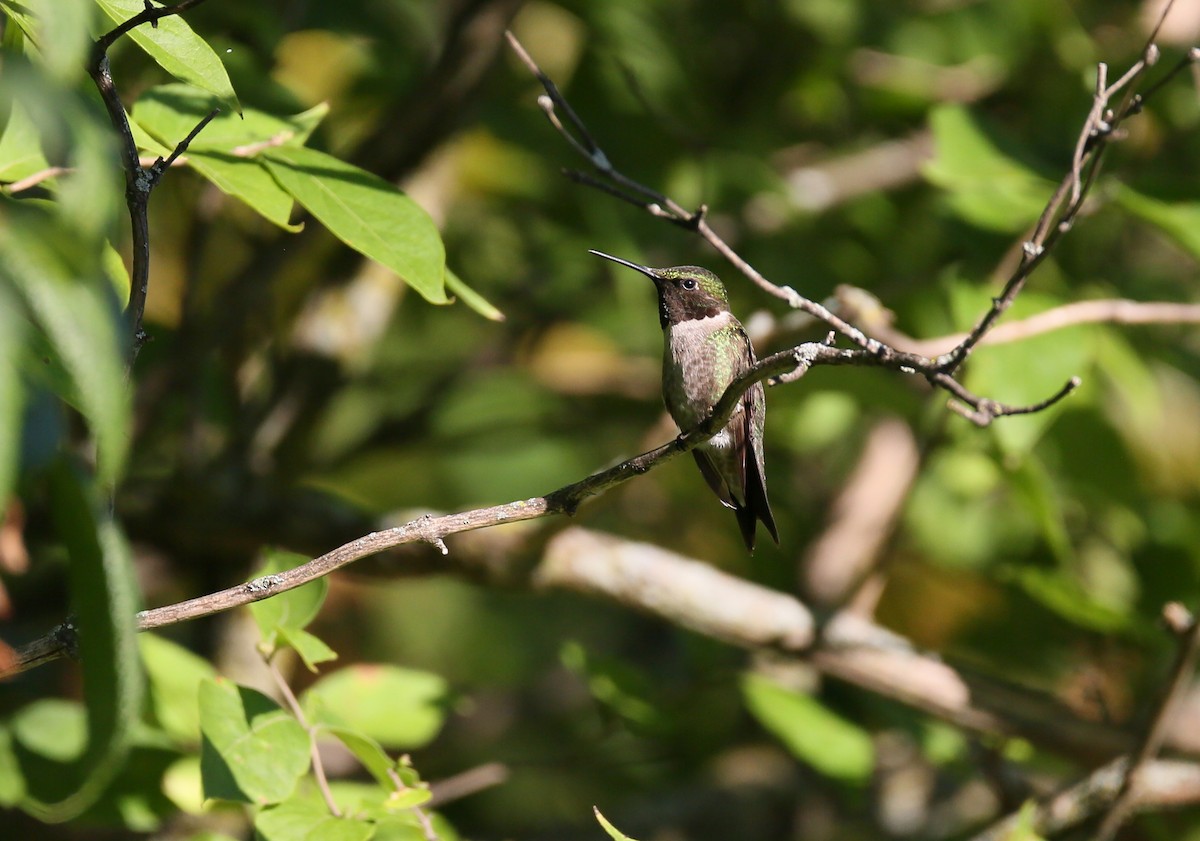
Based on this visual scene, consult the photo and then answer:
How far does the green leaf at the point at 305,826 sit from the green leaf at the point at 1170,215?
2.24m

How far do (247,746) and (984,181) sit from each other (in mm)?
2129

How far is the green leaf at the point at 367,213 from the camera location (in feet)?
5.75

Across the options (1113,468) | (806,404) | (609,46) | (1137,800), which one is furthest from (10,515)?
(1113,468)

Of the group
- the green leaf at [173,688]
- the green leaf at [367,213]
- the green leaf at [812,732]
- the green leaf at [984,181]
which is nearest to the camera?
the green leaf at [367,213]

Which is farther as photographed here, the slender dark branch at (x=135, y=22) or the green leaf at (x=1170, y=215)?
the green leaf at (x=1170, y=215)

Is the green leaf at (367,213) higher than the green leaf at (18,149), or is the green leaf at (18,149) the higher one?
the green leaf at (367,213)

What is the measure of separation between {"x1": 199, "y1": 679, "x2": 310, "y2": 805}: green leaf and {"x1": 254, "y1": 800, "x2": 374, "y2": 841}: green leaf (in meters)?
0.04

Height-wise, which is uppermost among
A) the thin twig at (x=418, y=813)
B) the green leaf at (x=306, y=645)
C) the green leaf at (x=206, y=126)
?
the green leaf at (x=206, y=126)

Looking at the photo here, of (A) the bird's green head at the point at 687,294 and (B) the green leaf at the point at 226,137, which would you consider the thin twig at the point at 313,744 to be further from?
(A) the bird's green head at the point at 687,294

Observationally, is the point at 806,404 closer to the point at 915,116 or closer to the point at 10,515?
the point at 915,116

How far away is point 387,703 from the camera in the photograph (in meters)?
2.60

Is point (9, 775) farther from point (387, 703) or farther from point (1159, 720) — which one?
point (1159, 720)

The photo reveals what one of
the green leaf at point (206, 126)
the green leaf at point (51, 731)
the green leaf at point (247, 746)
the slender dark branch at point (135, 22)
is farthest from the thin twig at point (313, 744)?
the slender dark branch at point (135, 22)

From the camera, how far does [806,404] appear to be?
4133 millimetres
